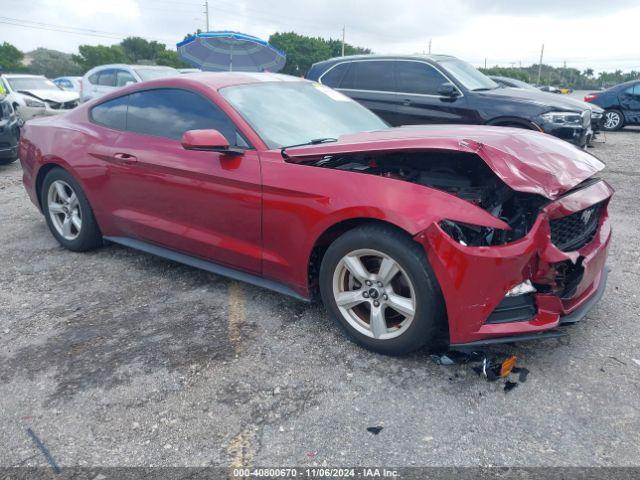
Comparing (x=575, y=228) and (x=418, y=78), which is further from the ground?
(x=418, y=78)

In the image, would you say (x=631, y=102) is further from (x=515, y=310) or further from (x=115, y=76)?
(x=515, y=310)

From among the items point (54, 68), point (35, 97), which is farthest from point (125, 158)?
point (54, 68)

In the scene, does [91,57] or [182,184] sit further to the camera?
[91,57]

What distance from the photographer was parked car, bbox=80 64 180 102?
11438mm

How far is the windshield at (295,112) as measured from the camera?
3.53 metres

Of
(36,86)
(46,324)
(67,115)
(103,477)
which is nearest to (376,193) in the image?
(103,477)

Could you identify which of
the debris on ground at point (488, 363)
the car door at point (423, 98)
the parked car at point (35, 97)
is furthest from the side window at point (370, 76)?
the parked car at point (35, 97)

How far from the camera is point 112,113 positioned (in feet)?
14.3

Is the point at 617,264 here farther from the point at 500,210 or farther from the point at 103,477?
the point at 103,477

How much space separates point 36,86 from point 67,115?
11997 millimetres

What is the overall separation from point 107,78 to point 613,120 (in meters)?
13.1

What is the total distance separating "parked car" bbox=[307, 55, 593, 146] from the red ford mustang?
3787 millimetres

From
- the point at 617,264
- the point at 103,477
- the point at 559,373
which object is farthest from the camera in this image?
the point at 617,264

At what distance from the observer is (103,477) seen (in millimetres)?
2133
